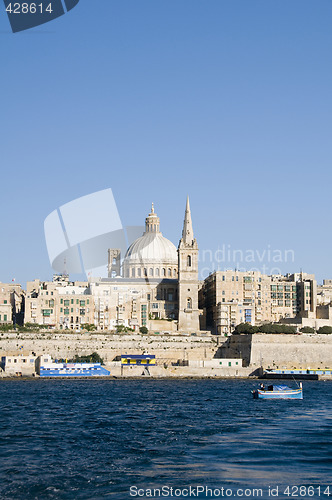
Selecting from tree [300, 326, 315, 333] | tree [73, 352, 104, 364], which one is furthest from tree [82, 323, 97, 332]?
tree [300, 326, 315, 333]

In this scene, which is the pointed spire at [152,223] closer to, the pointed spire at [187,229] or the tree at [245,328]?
the pointed spire at [187,229]

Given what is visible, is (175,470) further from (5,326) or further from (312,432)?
(5,326)

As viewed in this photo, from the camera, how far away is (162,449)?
84.7 ft

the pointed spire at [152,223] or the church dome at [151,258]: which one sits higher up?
the pointed spire at [152,223]

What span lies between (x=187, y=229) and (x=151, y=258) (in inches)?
512

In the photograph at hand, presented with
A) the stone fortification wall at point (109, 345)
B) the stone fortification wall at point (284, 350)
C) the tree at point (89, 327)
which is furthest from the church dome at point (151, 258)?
the stone fortification wall at point (284, 350)

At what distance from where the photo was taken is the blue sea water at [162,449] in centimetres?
1975

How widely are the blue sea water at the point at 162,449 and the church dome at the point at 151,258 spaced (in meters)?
66.9

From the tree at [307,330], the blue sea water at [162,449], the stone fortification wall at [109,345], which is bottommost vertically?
the blue sea water at [162,449]

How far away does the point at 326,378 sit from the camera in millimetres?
78750

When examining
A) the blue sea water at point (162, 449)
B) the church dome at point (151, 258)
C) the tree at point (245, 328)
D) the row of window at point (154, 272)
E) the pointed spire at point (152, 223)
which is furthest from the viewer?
the pointed spire at point (152, 223)

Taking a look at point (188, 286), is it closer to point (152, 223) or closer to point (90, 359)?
point (90, 359)

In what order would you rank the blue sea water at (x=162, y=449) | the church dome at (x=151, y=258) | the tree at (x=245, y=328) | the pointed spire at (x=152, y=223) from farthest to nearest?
the pointed spire at (x=152, y=223) < the church dome at (x=151, y=258) < the tree at (x=245, y=328) < the blue sea water at (x=162, y=449)

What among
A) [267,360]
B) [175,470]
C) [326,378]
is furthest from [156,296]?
[175,470]
